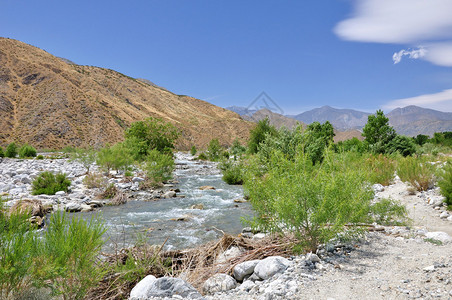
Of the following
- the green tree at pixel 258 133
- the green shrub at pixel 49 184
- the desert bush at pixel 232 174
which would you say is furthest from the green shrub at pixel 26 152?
the desert bush at pixel 232 174

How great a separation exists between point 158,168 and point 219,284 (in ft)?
51.1

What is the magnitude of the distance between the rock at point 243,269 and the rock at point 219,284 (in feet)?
0.57

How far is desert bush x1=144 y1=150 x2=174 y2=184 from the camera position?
19156 mm

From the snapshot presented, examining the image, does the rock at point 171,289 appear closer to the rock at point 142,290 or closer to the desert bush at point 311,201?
the rock at point 142,290

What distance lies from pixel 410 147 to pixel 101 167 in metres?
24.7

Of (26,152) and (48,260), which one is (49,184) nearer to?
(48,260)

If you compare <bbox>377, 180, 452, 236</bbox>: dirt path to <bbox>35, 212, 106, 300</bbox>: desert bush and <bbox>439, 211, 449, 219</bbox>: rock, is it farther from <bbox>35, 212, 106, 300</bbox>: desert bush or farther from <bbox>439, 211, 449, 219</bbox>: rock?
<bbox>35, 212, 106, 300</bbox>: desert bush

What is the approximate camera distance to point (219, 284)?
14.8 ft

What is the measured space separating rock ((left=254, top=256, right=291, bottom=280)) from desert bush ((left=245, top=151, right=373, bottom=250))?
558 millimetres

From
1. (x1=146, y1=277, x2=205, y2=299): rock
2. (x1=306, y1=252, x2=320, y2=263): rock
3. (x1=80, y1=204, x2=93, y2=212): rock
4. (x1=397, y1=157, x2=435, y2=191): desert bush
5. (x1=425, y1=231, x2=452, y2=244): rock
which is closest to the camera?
(x1=146, y1=277, x2=205, y2=299): rock

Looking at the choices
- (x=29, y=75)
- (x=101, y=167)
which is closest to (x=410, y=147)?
(x=101, y=167)

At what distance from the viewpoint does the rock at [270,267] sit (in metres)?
4.43

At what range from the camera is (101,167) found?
68.7 ft

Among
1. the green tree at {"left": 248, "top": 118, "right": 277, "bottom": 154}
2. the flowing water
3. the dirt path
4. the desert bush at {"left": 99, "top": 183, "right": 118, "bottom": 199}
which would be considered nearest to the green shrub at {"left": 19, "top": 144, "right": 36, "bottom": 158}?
the desert bush at {"left": 99, "top": 183, "right": 118, "bottom": 199}
